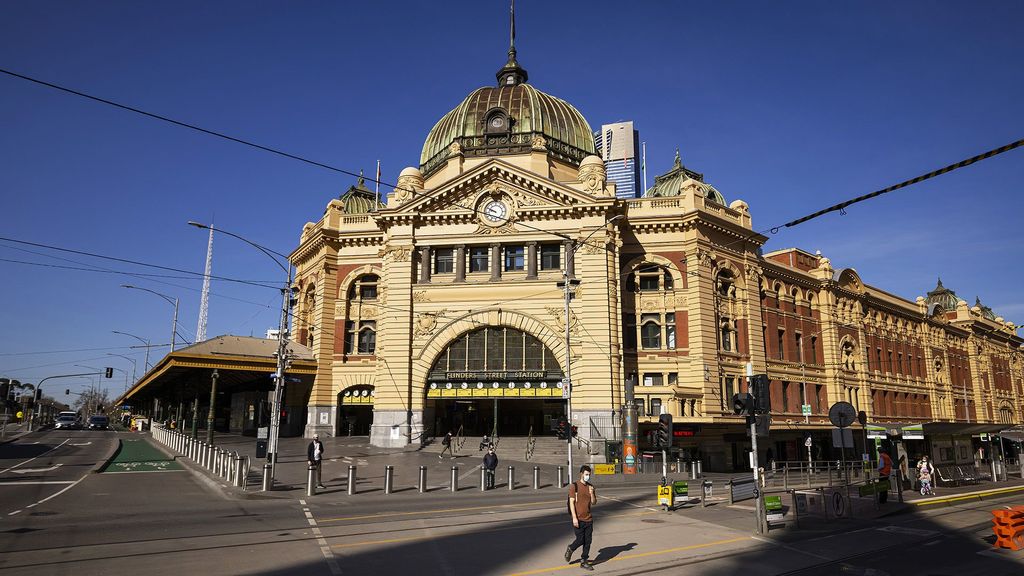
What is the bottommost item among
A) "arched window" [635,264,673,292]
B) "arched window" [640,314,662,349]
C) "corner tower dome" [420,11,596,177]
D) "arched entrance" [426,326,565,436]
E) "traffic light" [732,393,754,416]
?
"traffic light" [732,393,754,416]

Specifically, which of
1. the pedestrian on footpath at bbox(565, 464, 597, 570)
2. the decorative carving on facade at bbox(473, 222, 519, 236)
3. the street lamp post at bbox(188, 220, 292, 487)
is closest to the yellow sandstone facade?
the decorative carving on facade at bbox(473, 222, 519, 236)

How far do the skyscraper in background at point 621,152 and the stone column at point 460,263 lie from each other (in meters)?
63.3

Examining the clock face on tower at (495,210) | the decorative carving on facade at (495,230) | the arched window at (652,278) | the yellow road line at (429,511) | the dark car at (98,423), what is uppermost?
the clock face on tower at (495,210)

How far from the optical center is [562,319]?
143 feet

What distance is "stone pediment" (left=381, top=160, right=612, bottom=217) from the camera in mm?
44688

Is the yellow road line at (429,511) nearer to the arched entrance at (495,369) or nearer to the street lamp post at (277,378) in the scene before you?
the street lamp post at (277,378)

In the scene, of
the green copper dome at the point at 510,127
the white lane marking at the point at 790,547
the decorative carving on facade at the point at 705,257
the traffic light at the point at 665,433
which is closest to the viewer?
the white lane marking at the point at 790,547

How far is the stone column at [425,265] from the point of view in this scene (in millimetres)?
45969

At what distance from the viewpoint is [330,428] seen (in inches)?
2008

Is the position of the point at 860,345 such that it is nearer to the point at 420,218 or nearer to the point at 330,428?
the point at 420,218

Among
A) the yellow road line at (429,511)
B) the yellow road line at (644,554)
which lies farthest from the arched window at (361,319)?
the yellow road line at (644,554)

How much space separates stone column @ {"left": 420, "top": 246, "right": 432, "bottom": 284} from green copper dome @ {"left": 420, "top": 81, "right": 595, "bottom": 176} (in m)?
9.94

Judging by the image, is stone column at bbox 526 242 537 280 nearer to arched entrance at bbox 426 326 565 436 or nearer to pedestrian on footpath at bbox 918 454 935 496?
arched entrance at bbox 426 326 565 436

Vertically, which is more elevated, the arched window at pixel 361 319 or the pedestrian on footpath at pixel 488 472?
the arched window at pixel 361 319
